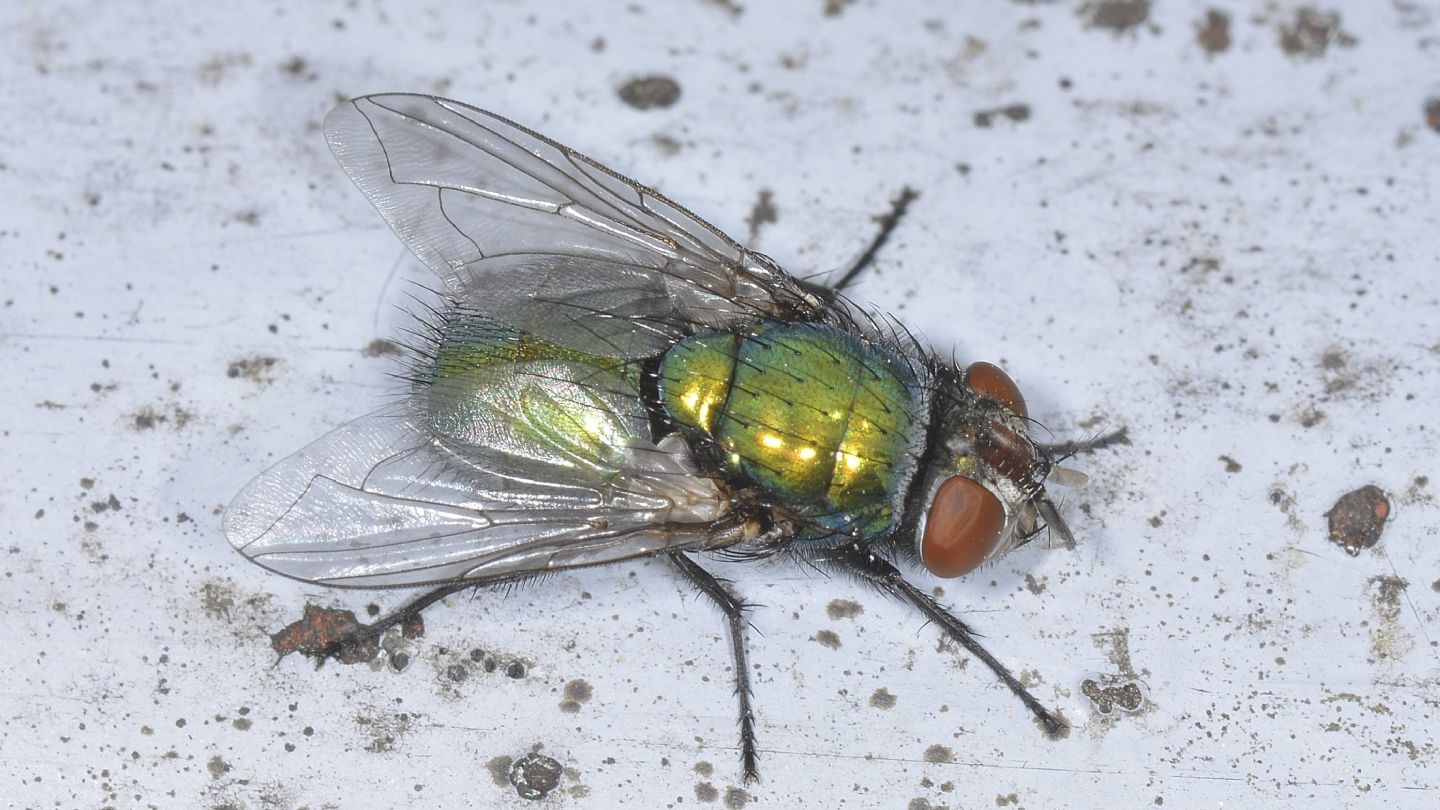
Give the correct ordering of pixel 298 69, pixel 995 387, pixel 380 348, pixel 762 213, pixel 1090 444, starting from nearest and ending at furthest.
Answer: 1. pixel 995 387
2. pixel 1090 444
3. pixel 380 348
4. pixel 762 213
5. pixel 298 69

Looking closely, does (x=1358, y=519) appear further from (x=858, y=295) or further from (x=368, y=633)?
(x=368, y=633)

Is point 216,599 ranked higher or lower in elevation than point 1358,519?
lower

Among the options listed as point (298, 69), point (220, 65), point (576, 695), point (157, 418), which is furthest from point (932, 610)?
point (220, 65)

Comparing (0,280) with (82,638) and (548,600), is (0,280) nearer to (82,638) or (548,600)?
(82,638)

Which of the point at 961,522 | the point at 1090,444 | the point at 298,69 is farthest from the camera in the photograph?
the point at 298,69

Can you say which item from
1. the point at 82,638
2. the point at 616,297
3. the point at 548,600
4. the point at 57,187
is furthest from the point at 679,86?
the point at 82,638

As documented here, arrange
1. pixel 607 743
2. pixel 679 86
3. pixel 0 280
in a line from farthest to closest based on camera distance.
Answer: pixel 679 86 < pixel 0 280 < pixel 607 743
